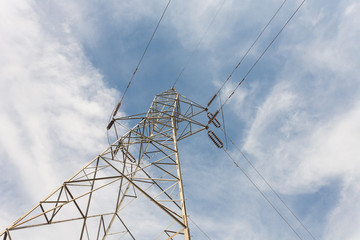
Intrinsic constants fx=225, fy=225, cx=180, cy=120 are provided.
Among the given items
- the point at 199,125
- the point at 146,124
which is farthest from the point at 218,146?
the point at 146,124

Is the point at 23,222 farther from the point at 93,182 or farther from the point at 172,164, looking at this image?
the point at 172,164

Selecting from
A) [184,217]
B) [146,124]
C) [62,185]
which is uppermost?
[146,124]

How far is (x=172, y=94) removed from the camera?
16406 mm

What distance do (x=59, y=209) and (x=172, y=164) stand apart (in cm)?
486

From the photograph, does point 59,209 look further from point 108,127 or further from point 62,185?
point 108,127

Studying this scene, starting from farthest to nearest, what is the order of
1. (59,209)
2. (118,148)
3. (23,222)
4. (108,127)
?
(108,127)
(118,148)
(59,209)
(23,222)

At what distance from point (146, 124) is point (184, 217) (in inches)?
234

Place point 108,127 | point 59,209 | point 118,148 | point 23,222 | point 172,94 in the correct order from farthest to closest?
point 172,94 → point 108,127 → point 118,148 → point 59,209 → point 23,222

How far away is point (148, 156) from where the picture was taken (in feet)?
39.2

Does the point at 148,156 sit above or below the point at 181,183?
above

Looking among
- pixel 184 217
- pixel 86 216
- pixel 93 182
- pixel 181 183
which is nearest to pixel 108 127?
pixel 93 182

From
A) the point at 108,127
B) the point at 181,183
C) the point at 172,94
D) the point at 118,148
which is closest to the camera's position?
the point at 181,183

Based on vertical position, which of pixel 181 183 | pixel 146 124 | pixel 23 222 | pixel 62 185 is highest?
pixel 146 124

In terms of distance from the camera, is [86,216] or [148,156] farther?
[148,156]
